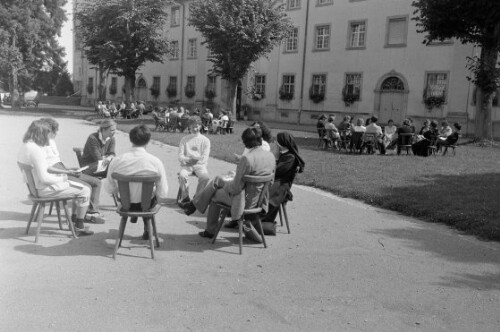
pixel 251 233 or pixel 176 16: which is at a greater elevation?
pixel 176 16

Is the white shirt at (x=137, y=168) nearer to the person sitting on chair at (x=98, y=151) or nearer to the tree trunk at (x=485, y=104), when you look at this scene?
the person sitting on chair at (x=98, y=151)

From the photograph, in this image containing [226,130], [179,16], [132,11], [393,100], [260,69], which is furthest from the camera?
[179,16]

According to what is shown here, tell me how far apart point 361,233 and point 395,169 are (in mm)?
6526

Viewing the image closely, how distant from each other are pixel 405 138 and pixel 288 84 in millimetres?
21796

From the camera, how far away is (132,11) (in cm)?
3644

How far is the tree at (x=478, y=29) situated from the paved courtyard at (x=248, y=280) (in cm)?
1623

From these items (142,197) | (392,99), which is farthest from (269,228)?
(392,99)

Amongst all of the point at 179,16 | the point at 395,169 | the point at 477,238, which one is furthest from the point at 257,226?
the point at 179,16

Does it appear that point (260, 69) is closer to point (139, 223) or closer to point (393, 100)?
point (393, 100)

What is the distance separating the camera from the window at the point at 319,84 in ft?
117

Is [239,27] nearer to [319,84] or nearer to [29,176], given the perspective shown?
[319,84]

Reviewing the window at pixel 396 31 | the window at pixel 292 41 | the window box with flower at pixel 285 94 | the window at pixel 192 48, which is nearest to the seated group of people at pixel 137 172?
the window at pixel 396 31

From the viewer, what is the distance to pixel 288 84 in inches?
1496

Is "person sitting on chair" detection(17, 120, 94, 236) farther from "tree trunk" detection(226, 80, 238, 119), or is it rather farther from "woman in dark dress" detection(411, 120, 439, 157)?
"tree trunk" detection(226, 80, 238, 119)
